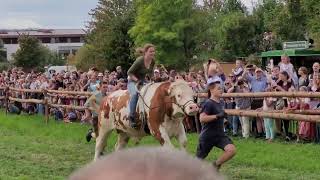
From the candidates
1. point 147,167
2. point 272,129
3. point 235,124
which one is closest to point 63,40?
point 235,124

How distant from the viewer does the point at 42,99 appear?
23922 mm

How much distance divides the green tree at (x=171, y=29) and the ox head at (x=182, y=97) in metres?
47.6

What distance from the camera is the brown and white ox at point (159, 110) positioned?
10625mm

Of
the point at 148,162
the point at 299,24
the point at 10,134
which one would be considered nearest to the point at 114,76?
the point at 10,134

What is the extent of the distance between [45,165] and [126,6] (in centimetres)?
6359

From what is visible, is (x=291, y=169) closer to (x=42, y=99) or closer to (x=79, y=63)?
(x=42, y=99)

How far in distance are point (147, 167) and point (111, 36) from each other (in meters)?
54.1

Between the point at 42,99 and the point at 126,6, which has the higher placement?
the point at 126,6

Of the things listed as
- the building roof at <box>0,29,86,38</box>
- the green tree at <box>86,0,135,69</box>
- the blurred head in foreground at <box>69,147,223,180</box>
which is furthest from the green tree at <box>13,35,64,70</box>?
the building roof at <box>0,29,86,38</box>

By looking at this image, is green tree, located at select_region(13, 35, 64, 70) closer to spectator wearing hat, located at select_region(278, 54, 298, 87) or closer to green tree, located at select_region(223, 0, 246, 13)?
green tree, located at select_region(223, 0, 246, 13)

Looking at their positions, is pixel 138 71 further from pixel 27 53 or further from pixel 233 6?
pixel 27 53

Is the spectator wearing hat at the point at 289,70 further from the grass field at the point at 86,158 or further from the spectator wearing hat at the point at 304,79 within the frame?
the grass field at the point at 86,158

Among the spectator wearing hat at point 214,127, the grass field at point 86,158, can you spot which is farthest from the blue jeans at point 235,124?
the spectator wearing hat at point 214,127

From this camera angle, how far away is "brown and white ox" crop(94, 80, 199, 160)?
1062 centimetres
